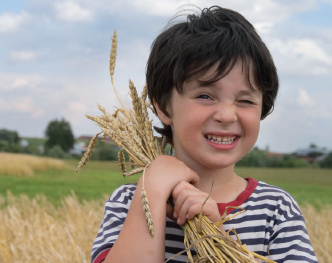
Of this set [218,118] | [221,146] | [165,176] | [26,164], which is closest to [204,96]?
[218,118]

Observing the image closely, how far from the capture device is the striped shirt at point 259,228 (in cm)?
159

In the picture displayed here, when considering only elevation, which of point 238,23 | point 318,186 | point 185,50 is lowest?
point 318,186

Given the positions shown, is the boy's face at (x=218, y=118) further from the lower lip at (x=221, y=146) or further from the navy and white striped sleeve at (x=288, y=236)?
the navy and white striped sleeve at (x=288, y=236)

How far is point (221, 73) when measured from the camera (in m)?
1.50

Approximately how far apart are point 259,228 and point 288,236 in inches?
4.8

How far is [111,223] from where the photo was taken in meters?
1.67

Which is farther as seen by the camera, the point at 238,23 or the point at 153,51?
the point at 153,51

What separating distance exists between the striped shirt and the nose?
0.39 m

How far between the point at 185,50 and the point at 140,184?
0.59 meters

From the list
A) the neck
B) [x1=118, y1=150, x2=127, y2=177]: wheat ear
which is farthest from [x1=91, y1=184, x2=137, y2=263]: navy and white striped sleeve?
the neck

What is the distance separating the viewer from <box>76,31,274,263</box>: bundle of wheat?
1349mm

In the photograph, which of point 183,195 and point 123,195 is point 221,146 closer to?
point 183,195

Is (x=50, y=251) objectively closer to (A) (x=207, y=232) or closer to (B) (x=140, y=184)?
(B) (x=140, y=184)

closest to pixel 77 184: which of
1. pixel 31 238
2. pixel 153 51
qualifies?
pixel 31 238
